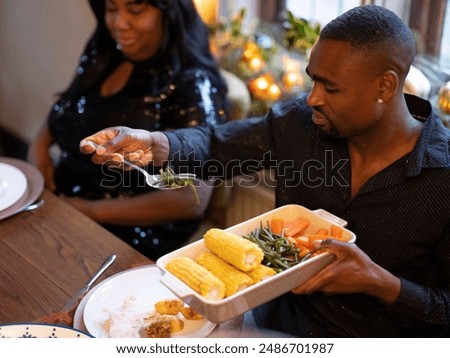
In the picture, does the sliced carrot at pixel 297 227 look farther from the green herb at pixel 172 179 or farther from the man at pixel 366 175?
the green herb at pixel 172 179

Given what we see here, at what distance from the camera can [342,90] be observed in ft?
3.99

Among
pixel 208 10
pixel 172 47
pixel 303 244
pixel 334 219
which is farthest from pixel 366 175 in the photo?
pixel 208 10

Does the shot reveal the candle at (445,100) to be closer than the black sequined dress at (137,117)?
Yes

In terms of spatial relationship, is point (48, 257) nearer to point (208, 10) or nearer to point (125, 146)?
point (125, 146)

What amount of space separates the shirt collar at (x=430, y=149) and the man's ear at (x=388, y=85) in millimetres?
115

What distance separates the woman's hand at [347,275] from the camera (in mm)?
1064

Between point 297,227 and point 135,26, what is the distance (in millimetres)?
1045

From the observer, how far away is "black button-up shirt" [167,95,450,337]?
4.07 ft

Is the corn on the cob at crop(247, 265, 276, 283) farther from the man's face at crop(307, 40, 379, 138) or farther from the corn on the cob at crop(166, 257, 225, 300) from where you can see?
the man's face at crop(307, 40, 379, 138)

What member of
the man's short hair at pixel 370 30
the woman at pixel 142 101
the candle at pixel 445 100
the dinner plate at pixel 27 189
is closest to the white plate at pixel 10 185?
the dinner plate at pixel 27 189

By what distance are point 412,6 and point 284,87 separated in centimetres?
52

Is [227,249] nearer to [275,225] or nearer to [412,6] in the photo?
[275,225]

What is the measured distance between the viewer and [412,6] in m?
2.09
